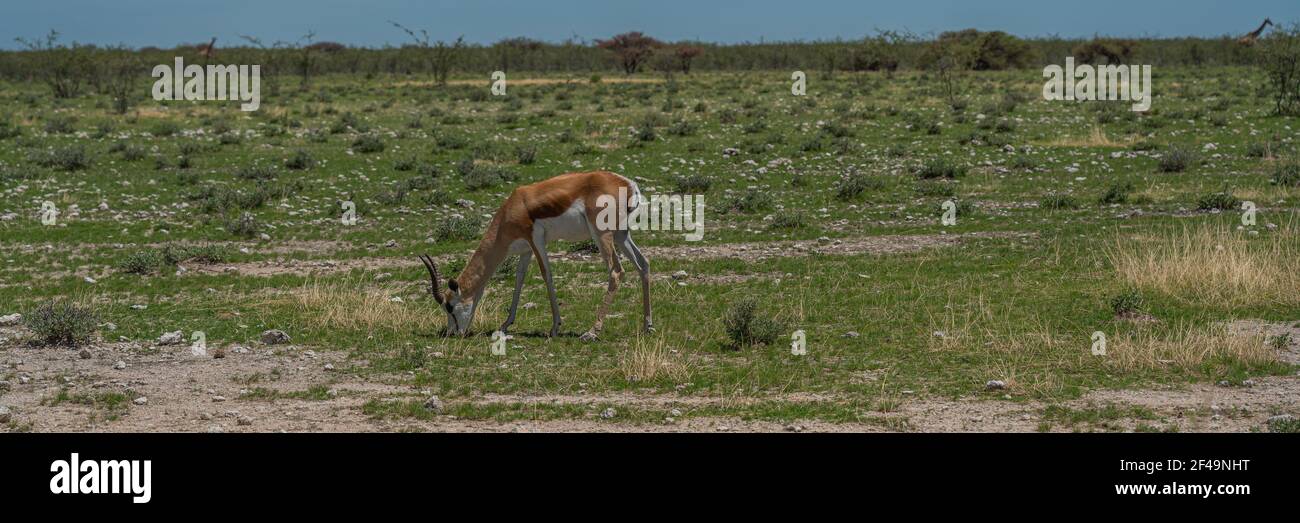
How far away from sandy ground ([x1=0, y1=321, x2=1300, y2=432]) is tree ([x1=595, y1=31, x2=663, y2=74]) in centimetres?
5964

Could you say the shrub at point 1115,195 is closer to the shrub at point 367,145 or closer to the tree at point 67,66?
the shrub at point 367,145

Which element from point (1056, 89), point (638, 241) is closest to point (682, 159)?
point (638, 241)

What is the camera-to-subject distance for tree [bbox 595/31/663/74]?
72.4 meters

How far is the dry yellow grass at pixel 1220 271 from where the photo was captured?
13.0 m

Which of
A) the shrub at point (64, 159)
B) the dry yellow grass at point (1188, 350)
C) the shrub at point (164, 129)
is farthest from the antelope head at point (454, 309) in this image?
the shrub at point (164, 129)

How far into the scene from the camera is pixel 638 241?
693 inches

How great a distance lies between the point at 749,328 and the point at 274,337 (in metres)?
4.56

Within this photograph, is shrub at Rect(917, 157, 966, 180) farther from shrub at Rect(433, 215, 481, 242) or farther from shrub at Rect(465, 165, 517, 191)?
shrub at Rect(433, 215, 481, 242)

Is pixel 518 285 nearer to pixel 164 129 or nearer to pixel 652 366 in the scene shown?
pixel 652 366

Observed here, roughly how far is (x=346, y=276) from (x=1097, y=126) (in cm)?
1975

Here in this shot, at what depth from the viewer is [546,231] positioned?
12453 millimetres

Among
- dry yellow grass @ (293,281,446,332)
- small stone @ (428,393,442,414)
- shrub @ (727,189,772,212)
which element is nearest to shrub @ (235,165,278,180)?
shrub @ (727,189,772,212)

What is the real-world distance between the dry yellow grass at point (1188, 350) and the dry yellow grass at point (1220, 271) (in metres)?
1.67

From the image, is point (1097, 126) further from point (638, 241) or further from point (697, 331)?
point (697, 331)
